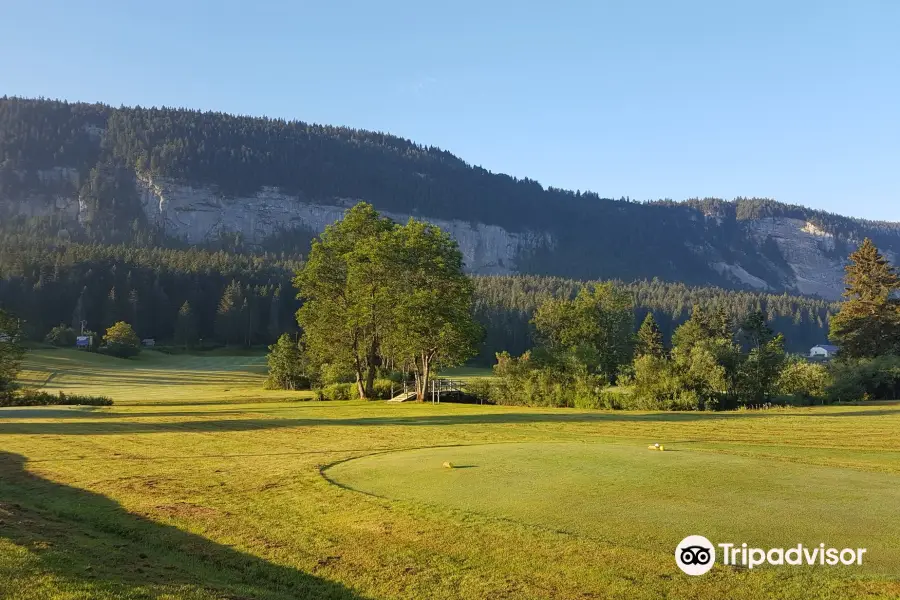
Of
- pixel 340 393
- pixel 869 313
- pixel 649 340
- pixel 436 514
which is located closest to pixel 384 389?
pixel 340 393

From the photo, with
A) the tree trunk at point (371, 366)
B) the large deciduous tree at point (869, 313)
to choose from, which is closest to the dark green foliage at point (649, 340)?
the large deciduous tree at point (869, 313)

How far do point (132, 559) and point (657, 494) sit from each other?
818 centimetres

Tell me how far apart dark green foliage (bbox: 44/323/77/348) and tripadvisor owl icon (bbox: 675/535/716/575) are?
413 ft

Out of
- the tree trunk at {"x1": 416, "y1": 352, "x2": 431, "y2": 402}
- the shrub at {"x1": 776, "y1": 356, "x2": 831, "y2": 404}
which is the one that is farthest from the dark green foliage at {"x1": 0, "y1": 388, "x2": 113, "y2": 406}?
the shrub at {"x1": 776, "y1": 356, "x2": 831, "y2": 404}

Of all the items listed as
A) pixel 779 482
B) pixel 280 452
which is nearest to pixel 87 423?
pixel 280 452

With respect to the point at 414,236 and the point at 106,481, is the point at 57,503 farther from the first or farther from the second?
the point at 414,236

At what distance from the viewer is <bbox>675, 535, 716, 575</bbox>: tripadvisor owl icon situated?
315 inches

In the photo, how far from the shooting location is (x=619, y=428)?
25.9 m

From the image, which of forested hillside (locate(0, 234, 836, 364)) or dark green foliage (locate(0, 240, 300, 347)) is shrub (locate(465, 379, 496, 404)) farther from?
dark green foliage (locate(0, 240, 300, 347))

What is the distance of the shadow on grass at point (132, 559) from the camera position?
7.56 metres

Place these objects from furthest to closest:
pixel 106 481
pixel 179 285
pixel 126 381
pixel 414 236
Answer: pixel 179 285 < pixel 126 381 < pixel 414 236 < pixel 106 481

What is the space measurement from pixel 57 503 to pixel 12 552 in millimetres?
4715

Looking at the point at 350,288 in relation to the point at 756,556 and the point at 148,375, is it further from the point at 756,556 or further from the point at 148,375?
the point at 148,375

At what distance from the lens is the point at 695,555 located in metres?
8.30
